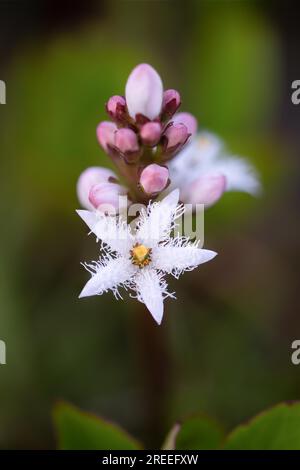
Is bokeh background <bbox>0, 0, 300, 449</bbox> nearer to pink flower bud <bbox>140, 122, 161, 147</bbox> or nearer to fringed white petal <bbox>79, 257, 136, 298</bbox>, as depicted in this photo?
fringed white petal <bbox>79, 257, 136, 298</bbox>

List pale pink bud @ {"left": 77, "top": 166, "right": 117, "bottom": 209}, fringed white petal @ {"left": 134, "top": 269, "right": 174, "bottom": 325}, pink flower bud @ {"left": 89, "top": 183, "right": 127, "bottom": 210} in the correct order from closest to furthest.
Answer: fringed white petal @ {"left": 134, "top": 269, "right": 174, "bottom": 325} → pink flower bud @ {"left": 89, "top": 183, "right": 127, "bottom": 210} → pale pink bud @ {"left": 77, "top": 166, "right": 117, "bottom": 209}

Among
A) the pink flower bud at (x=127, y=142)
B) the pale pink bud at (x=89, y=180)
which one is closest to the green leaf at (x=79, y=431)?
the pale pink bud at (x=89, y=180)

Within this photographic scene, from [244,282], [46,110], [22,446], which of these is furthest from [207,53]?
[22,446]

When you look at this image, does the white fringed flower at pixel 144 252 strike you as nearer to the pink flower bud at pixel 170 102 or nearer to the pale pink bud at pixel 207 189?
the pale pink bud at pixel 207 189

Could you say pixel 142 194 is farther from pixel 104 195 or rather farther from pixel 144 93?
pixel 144 93

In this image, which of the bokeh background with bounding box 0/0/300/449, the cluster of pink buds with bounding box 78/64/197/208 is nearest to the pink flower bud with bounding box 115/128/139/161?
the cluster of pink buds with bounding box 78/64/197/208

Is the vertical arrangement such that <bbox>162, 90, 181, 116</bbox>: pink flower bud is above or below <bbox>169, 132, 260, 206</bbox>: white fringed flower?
above

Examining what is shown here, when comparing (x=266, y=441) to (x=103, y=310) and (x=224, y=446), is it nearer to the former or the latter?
(x=224, y=446)
